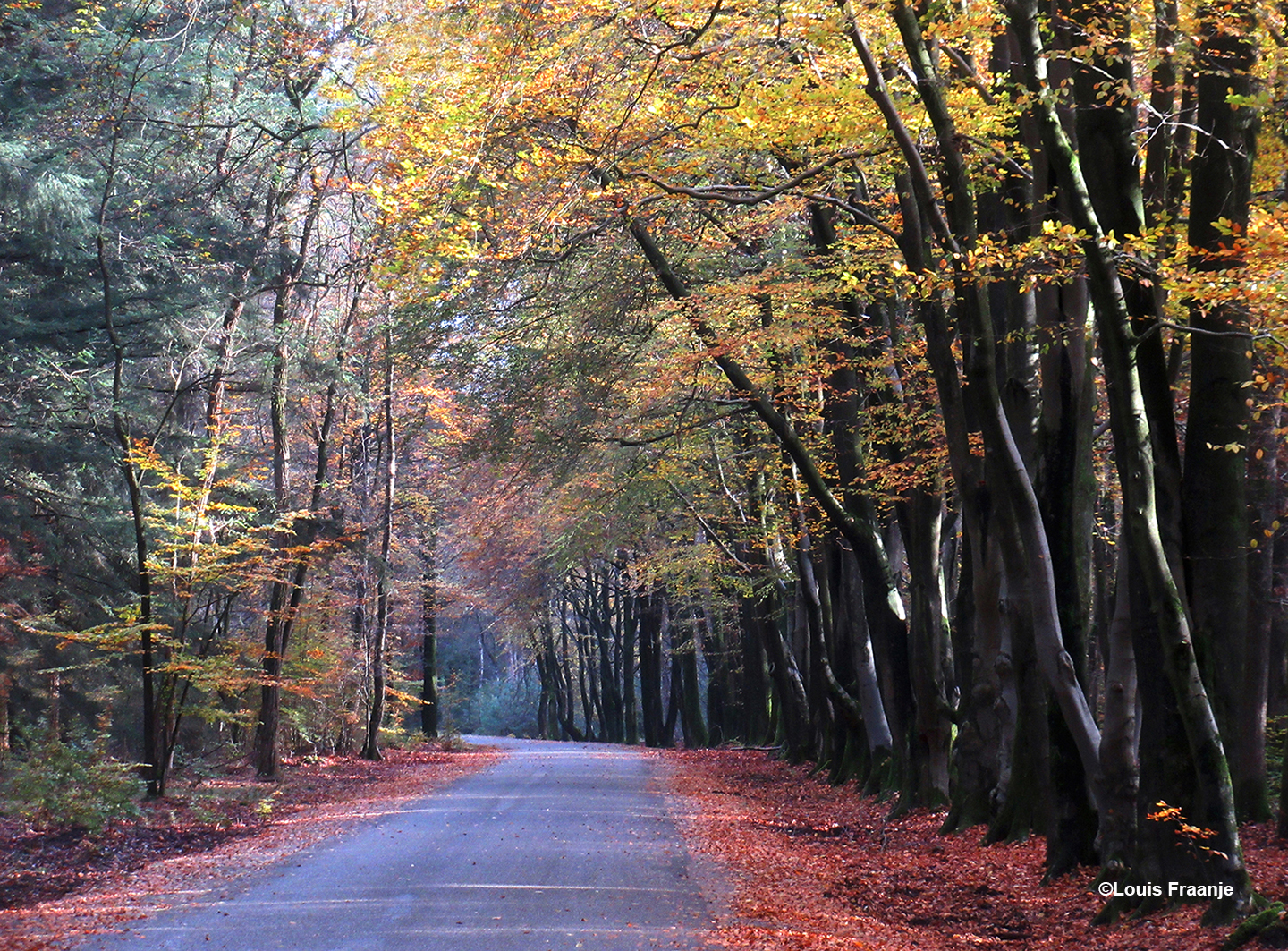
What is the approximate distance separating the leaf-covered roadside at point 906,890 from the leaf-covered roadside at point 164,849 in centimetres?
477

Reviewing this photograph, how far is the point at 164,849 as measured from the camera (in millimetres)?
12836

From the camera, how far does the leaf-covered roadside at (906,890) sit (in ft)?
24.8

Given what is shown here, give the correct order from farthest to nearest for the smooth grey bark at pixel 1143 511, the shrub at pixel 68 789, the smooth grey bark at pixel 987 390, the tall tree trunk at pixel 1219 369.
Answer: the shrub at pixel 68 789 < the smooth grey bark at pixel 987 390 < the tall tree trunk at pixel 1219 369 < the smooth grey bark at pixel 1143 511

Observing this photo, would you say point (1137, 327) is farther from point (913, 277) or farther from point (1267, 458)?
point (1267, 458)

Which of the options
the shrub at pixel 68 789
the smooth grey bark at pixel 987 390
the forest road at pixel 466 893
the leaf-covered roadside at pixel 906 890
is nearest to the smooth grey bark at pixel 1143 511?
the leaf-covered roadside at pixel 906 890

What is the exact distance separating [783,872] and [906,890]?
4.40ft

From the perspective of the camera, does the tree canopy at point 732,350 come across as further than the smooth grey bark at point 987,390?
No

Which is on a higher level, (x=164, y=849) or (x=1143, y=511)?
(x=1143, y=511)

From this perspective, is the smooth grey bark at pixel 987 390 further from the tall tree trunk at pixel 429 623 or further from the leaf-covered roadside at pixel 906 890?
the tall tree trunk at pixel 429 623

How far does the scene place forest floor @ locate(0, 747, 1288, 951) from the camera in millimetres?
7844

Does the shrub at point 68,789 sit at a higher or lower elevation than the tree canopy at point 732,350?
lower

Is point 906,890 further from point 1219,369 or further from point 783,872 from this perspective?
point 1219,369

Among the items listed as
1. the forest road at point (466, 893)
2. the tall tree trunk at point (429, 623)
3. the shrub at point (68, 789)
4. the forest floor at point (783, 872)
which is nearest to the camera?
the forest road at point (466, 893)

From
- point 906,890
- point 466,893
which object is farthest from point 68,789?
point 906,890
